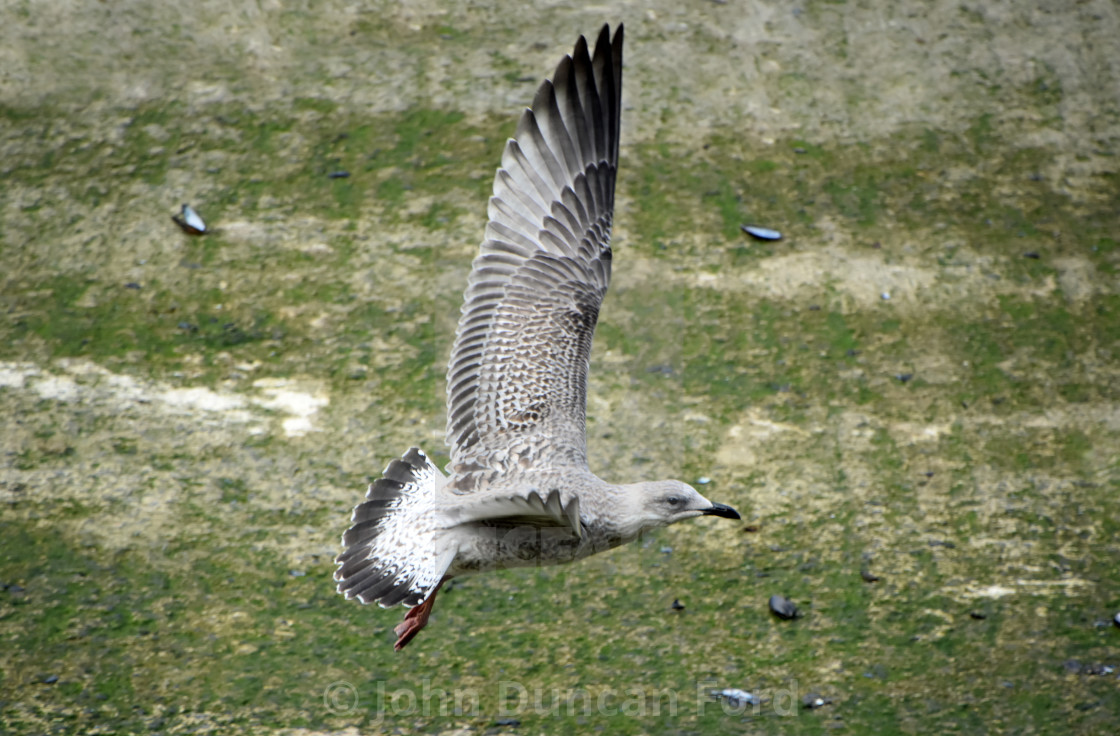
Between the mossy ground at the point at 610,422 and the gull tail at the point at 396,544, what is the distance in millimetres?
724

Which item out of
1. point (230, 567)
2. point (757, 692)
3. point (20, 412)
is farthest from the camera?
point (20, 412)

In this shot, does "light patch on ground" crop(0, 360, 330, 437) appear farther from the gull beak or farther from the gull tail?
the gull beak

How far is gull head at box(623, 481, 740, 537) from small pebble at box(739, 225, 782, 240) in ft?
10.9

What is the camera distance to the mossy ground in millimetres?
5109

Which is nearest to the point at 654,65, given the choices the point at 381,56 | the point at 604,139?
the point at 381,56

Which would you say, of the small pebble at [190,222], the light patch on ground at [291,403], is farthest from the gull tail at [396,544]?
the small pebble at [190,222]

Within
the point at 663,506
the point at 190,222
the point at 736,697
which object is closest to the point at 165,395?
the point at 190,222

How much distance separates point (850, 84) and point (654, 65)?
1.50 metres

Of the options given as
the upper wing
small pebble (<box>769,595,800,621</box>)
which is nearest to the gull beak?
the upper wing

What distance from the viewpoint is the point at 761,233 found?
7.68 m

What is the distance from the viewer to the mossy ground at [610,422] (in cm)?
511

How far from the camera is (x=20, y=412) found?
6199 mm

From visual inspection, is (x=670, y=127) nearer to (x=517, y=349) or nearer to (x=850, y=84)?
(x=850, y=84)

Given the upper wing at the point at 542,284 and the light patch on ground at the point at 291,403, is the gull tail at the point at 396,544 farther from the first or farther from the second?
the light patch on ground at the point at 291,403
